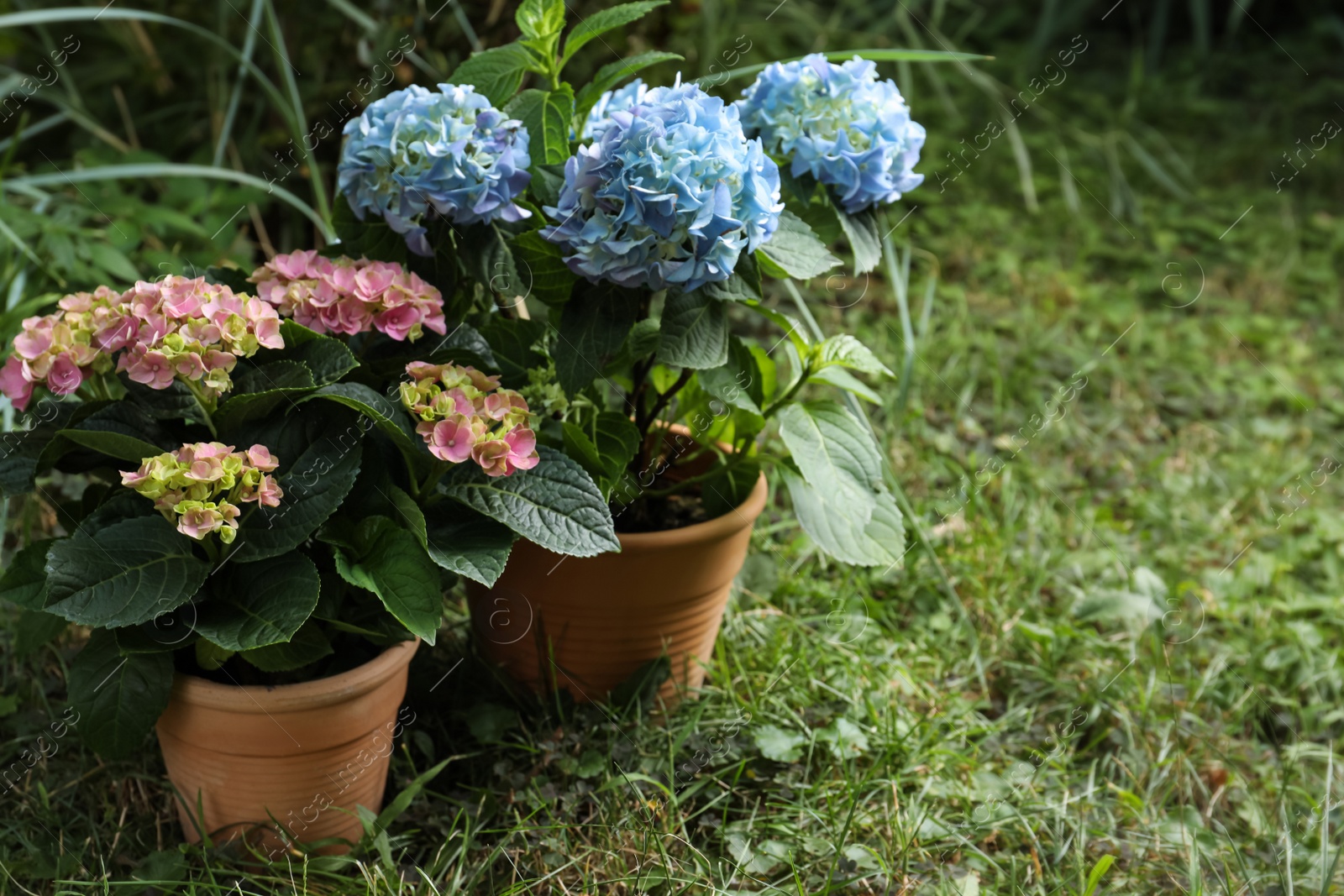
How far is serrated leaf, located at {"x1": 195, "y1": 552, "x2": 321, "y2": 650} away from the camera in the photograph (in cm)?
102

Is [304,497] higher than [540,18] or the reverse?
the reverse

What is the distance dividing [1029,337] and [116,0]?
80.1 inches

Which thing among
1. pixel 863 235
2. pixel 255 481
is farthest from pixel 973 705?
pixel 255 481

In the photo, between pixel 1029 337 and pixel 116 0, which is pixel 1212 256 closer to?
pixel 1029 337

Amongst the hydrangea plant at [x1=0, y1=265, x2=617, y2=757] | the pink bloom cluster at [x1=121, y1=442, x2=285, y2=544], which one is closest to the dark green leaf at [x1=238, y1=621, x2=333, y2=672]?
the hydrangea plant at [x1=0, y1=265, x2=617, y2=757]

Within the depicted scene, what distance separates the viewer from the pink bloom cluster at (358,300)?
3.80 feet

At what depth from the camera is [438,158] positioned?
1126 millimetres

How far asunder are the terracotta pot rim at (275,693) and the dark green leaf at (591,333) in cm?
37

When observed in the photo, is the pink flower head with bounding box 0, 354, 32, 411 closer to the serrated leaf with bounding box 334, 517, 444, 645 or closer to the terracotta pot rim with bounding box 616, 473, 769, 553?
the serrated leaf with bounding box 334, 517, 444, 645

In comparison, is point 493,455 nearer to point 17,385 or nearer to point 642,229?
point 642,229

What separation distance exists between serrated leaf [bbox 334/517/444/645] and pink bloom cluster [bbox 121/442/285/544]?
0.11 metres

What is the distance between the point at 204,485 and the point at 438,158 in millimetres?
394

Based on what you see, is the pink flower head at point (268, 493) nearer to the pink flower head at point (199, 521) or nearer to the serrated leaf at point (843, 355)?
the pink flower head at point (199, 521)

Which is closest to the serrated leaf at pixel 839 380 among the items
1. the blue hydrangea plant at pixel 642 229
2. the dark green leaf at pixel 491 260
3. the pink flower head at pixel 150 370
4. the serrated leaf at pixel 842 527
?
the blue hydrangea plant at pixel 642 229
